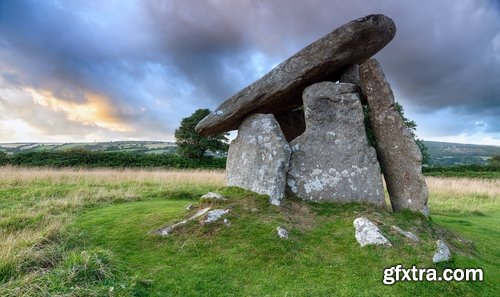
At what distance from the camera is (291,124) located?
11781 millimetres

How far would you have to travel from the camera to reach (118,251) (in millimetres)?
6727

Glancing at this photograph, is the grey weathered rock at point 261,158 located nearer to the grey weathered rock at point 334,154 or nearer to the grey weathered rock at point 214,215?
the grey weathered rock at point 334,154

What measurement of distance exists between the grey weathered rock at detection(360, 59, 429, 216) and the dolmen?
2cm

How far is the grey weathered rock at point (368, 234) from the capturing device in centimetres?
659

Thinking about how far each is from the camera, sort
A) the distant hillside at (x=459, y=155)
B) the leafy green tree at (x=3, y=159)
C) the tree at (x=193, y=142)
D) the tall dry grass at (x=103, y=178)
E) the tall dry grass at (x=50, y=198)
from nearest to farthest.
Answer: the tall dry grass at (x=50, y=198)
the tall dry grass at (x=103, y=178)
the leafy green tree at (x=3, y=159)
the tree at (x=193, y=142)
the distant hillside at (x=459, y=155)

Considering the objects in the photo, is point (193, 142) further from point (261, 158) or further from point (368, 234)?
point (368, 234)

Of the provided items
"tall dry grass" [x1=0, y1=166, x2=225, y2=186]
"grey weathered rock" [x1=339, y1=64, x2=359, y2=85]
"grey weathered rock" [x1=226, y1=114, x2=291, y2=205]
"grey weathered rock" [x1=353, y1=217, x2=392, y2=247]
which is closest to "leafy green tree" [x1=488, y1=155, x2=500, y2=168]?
"tall dry grass" [x1=0, y1=166, x2=225, y2=186]

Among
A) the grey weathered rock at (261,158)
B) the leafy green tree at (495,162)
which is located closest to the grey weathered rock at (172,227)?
the grey weathered rock at (261,158)

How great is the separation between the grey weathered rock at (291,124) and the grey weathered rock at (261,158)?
2.09m

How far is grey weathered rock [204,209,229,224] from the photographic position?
7426 millimetres

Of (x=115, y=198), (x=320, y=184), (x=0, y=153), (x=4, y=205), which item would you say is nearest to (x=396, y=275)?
(x=320, y=184)

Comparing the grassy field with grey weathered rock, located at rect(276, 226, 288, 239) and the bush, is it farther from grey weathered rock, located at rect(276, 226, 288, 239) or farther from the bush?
the bush

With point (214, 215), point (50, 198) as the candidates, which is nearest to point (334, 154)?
point (214, 215)

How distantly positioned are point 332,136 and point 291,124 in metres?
2.55
